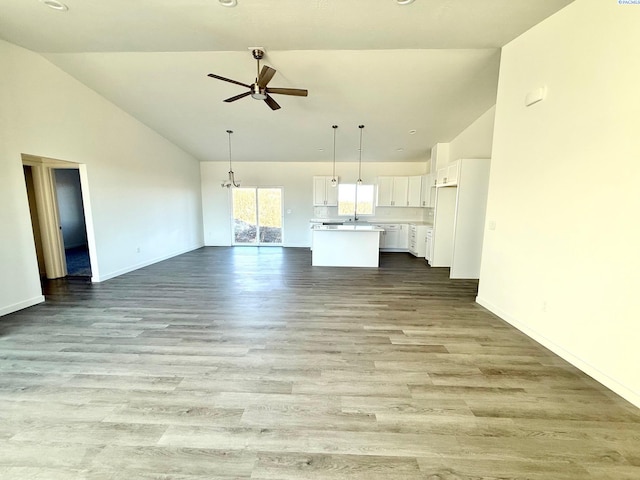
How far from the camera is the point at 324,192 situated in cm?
808

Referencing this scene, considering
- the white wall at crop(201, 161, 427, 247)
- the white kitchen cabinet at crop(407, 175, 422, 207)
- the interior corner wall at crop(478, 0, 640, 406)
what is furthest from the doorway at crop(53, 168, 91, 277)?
the interior corner wall at crop(478, 0, 640, 406)

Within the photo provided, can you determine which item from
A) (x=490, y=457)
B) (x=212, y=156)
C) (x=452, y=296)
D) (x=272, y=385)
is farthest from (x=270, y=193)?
(x=490, y=457)

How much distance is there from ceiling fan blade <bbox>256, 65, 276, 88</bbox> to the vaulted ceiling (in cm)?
48

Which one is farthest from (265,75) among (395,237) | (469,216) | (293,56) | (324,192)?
(395,237)

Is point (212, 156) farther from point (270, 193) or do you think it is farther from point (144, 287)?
point (144, 287)

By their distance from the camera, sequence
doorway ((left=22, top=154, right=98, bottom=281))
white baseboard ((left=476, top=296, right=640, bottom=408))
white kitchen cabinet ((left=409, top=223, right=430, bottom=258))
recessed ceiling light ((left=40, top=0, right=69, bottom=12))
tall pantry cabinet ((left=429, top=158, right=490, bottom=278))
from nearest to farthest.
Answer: white baseboard ((left=476, top=296, right=640, bottom=408)) < recessed ceiling light ((left=40, top=0, right=69, bottom=12)) < doorway ((left=22, top=154, right=98, bottom=281)) < tall pantry cabinet ((left=429, top=158, right=490, bottom=278)) < white kitchen cabinet ((left=409, top=223, right=430, bottom=258))

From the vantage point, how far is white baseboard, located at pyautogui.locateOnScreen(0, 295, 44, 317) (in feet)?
10.8

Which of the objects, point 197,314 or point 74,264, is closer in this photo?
point 197,314

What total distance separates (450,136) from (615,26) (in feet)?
13.5

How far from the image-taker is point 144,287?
4414mm

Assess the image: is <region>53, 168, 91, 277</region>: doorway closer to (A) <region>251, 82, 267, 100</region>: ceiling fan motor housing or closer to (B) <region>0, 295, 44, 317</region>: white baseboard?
(B) <region>0, 295, 44, 317</region>: white baseboard

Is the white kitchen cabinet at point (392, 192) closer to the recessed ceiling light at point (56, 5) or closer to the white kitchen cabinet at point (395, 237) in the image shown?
the white kitchen cabinet at point (395, 237)

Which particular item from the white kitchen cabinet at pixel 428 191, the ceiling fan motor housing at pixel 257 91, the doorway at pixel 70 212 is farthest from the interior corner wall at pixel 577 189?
the doorway at pixel 70 212

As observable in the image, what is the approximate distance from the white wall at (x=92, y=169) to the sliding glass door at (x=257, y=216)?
154cm
